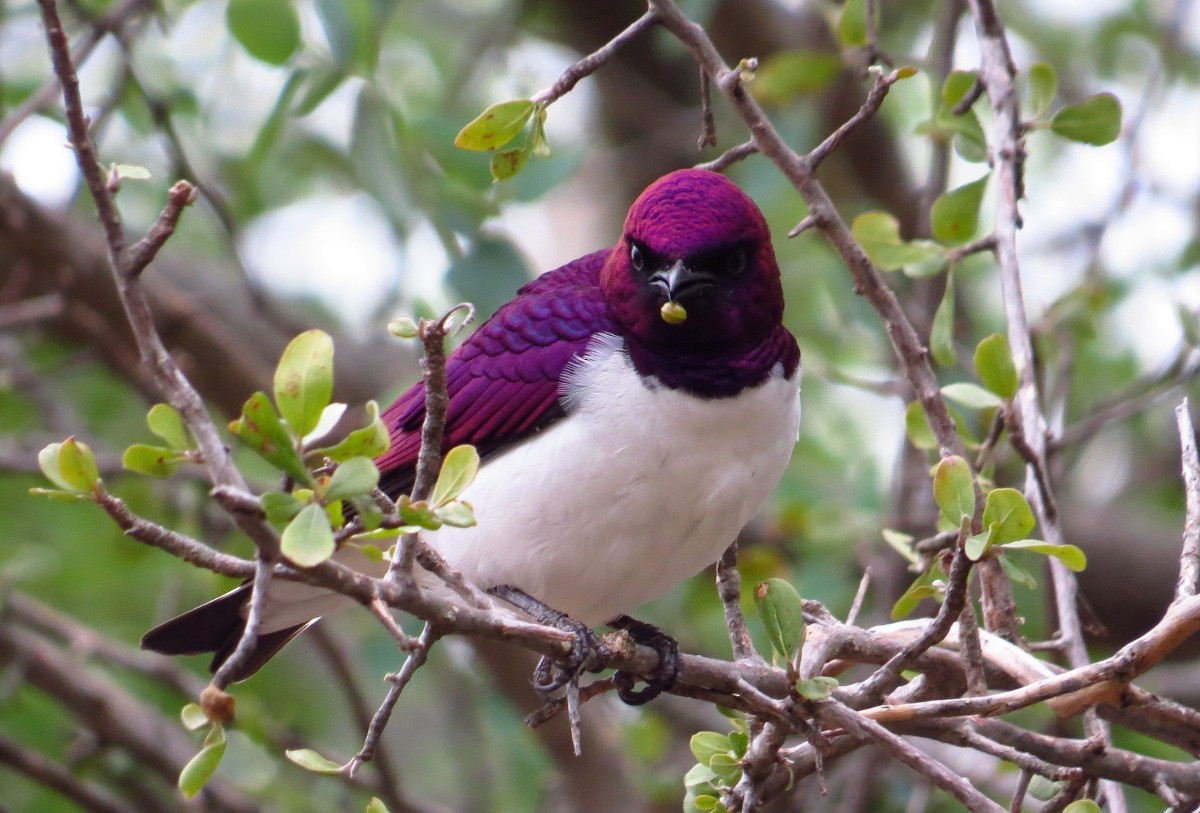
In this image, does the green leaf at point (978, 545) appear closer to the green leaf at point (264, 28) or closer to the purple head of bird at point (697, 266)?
the purple head of bird at point (697, 266)

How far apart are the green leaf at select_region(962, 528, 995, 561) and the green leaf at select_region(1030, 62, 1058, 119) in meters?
1.19

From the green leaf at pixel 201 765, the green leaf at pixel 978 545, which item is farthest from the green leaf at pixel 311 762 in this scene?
the green leaf at pixel 978 545

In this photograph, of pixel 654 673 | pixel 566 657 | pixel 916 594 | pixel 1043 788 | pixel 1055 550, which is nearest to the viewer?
pixel 1055 550

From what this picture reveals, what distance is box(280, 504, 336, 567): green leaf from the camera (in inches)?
56.8

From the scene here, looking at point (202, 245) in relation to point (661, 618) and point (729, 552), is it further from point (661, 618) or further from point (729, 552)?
point (729, 552)

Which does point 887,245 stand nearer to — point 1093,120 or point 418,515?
point 1093,120

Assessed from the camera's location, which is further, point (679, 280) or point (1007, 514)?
point (679, 280)

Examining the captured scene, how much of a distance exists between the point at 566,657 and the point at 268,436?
2.42ft

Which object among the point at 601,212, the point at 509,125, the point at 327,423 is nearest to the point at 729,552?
the point at 509,125

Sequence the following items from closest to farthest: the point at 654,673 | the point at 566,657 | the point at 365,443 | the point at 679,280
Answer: the point at 365,443 < the point at 566,657 < the point at 654,673 < the point at 679,280

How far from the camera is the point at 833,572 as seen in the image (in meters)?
4.50

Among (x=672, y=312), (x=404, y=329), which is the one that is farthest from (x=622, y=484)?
(x=404, y=329)

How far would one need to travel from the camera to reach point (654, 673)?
2430mm

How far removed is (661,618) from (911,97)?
7.98ft
